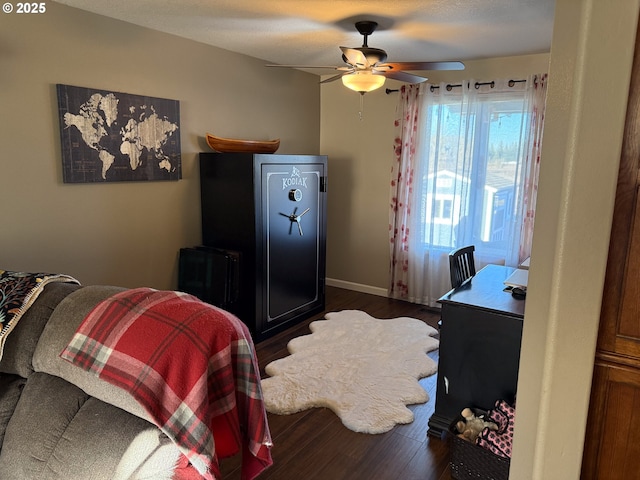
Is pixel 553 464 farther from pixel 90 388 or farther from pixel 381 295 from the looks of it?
pixel 381 295

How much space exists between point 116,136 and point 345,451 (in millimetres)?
2436

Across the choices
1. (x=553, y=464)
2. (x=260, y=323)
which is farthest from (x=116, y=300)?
(x=260, y=323)

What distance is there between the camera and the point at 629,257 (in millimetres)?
1020

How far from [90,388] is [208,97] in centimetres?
282

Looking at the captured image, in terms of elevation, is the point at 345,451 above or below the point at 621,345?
below

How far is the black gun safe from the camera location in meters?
3.45

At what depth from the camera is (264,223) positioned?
3514 millimetres

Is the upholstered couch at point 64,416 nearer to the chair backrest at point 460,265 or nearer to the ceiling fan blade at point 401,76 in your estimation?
the chair backrest at point 460,265

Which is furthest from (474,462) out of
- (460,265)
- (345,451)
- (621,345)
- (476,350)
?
(460,265)

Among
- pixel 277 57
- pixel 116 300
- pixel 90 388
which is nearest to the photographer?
pixel 90 388

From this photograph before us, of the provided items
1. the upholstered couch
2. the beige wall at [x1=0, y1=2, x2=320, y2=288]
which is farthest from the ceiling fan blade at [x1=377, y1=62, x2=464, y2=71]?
the upholstered couch

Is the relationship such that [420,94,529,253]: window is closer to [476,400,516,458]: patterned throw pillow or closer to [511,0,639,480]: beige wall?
[476,400,516,458]: patterned throw pillow

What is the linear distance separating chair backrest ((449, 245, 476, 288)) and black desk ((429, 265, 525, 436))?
353 millimetres

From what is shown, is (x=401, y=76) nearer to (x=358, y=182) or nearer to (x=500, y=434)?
(x=358, y=182)
